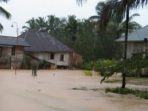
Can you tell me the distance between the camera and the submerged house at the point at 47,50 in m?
61.0

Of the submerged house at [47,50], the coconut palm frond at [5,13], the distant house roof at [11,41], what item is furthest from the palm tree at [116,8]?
the submerged house at [47,50]

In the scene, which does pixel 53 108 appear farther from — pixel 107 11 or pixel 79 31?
pixel 79 31

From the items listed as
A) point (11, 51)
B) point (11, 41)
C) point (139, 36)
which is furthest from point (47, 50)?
point (139, 36)

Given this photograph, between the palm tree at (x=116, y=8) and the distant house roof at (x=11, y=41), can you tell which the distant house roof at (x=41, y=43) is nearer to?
the distant house roof at (x=11, y=41)

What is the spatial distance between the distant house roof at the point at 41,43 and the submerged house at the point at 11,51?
288 cm

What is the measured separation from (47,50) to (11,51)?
20.2 ft

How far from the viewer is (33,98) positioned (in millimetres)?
20625

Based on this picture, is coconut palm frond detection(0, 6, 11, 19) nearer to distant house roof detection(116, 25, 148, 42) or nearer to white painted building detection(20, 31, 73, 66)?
distant house roof detection(116, 25, 148, 42)

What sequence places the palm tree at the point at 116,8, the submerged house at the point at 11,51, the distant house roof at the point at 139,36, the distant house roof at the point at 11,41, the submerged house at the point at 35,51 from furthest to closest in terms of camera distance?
the distant house roof at the point at 11,41
the submerged house at the point at 35,51
the submerged house at the point at 11,51
the distant house roof at the point at 139,36
the palm tree at the point at 116,8

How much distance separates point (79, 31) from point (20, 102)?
51.8 meters

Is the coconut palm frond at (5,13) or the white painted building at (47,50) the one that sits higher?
the coconut palm frond at (5,13)

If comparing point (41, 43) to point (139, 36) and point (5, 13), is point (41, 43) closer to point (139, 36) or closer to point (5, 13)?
point (5, 13)

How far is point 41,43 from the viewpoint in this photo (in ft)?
207

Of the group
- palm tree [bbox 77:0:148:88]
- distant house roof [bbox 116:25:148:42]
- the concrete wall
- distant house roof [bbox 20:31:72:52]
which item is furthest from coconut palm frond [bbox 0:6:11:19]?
palm tree [bbox 77:0:148:88]
